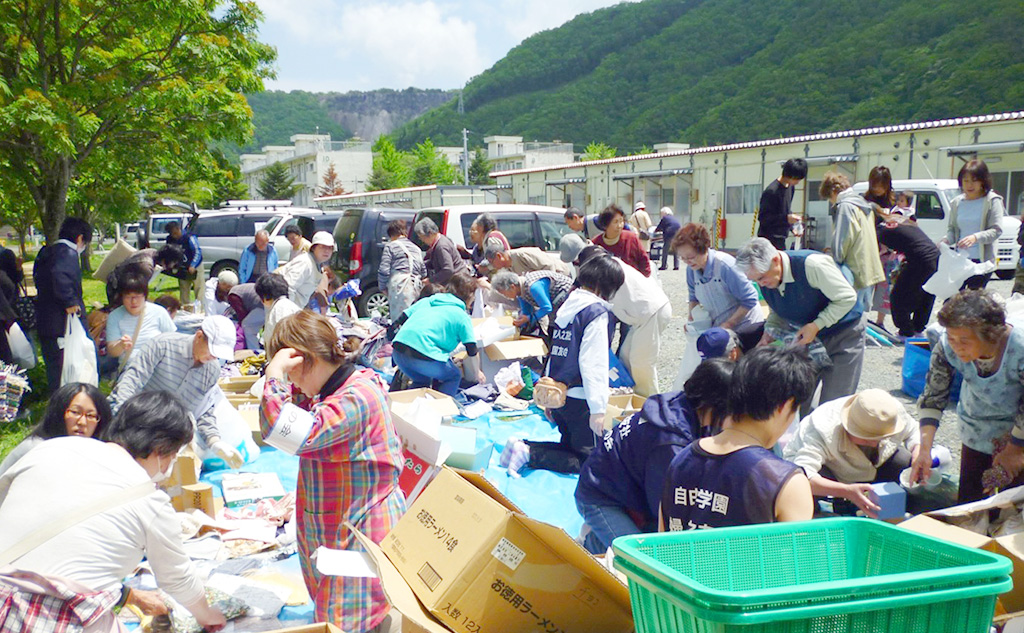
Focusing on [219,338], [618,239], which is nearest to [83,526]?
[219,338]

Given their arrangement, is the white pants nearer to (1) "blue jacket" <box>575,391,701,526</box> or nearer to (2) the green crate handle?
(1) "blue jacket" <box>575,391,701,526</box>

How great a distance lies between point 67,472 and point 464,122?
3860 inches

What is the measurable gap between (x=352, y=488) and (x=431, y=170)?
72.8 meters

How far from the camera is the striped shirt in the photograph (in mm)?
4121

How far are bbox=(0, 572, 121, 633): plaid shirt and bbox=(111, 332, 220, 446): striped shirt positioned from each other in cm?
222

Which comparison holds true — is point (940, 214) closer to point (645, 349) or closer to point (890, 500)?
point (645, 349)

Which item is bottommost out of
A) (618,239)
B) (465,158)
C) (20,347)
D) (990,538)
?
(990,538)

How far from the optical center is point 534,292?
659 centimetres

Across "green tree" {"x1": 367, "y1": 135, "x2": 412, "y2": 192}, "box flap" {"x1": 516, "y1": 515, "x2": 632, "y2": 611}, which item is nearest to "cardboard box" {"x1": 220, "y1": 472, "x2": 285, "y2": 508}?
"box flap" {"x1": 516, "y1": 515, "x2": 632, "y2": 611}

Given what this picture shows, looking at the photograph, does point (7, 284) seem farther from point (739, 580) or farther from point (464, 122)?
point (464, 122)

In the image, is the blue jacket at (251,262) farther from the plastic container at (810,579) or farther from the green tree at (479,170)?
the green tree at (479,170)

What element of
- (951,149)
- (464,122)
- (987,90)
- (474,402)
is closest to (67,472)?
(474,402)

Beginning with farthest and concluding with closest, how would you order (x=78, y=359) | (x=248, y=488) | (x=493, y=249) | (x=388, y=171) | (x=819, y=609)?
(x=388, y=171) → (x=493, y=249) → (x=78, y=359) → (x=248, y=488) → (x=819, y=609)

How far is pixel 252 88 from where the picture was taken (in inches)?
344
